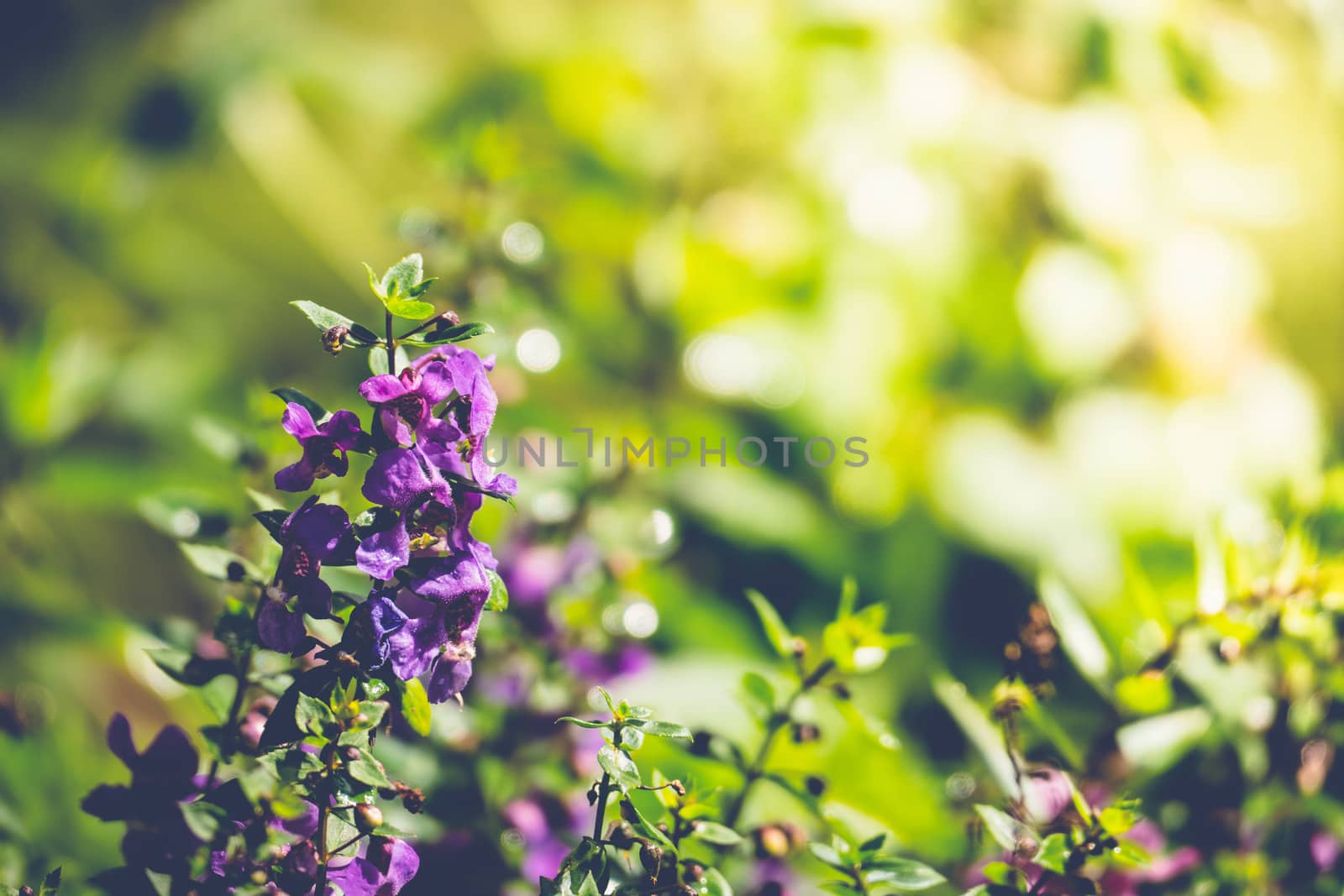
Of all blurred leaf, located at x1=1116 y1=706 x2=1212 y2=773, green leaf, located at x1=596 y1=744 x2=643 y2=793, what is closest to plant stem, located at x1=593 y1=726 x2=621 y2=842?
green leaf, located at x1=596 y1=744 x2=643 y2=793

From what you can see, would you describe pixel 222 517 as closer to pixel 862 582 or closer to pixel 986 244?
pixel 862 582

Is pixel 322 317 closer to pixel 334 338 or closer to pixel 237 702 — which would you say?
pixel 334 338

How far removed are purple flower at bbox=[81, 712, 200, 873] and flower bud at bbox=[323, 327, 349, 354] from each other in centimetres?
17

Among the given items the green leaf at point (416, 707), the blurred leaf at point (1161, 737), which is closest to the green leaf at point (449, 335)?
the green leaf at point (416, 707)

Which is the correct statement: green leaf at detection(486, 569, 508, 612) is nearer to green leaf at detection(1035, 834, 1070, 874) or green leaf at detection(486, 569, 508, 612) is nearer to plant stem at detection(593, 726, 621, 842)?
plant stem at detection(593, 726, 621, 842)

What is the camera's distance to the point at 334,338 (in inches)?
11.4

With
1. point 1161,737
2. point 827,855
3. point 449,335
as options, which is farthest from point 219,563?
point 1161,737

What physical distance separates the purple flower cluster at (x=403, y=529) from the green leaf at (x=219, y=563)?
0.16 feet

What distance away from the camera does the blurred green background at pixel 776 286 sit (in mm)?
855

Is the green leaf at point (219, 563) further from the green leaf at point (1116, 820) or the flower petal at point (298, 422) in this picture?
the green leaf at point (1116, 820)

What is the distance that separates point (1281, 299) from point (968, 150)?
66 centimetres

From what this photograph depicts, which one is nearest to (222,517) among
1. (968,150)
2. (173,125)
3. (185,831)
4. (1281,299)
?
(185,831)

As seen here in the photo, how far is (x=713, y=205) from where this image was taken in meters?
1.26

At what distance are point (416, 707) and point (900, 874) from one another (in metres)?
0.19
